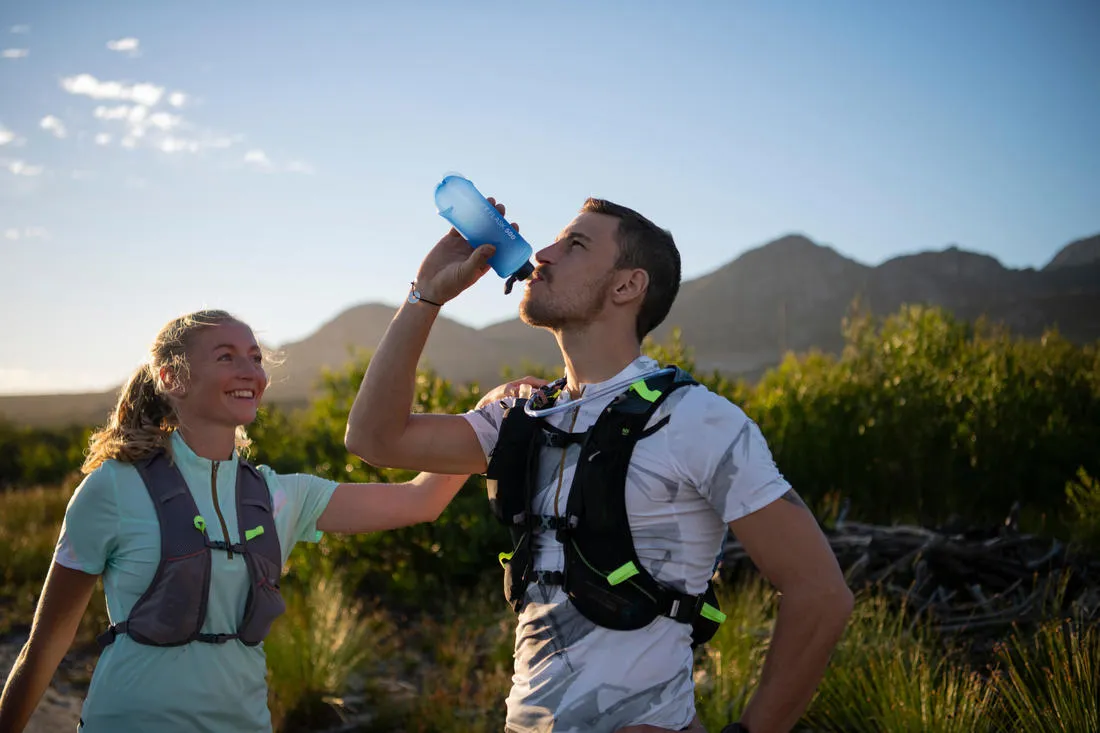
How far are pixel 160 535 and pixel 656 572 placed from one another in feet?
5.31

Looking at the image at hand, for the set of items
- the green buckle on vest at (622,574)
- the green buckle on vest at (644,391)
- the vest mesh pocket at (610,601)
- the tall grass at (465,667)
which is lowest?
the tall grass at (465,667)

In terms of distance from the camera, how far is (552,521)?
2701 millimetres

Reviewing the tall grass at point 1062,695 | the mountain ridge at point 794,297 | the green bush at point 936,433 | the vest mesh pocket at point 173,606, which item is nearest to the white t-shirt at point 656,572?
the vest mesh pocket at point 173,606

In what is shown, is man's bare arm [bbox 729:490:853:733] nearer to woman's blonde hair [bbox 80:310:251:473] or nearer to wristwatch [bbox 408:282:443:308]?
wristwatch [bbox 408:282:443:308]

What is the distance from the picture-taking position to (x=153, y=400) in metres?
3.28

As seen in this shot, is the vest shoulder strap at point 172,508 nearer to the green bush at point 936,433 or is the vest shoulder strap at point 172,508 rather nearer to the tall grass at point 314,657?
the tall grass at point 314,657

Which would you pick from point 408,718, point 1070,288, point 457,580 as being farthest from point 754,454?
point 1070,288

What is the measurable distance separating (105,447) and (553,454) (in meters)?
1.61

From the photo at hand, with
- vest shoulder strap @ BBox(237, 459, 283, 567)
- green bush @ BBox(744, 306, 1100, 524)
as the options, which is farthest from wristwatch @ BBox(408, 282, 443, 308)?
green bush @ BBox(744, 306, 1100, 524)

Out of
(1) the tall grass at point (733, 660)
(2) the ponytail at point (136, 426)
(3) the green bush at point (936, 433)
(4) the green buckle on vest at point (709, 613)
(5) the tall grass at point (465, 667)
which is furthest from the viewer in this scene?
(3) the green bush at point (936, 433)

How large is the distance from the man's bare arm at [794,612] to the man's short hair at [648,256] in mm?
959

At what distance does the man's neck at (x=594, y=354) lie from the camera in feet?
10.0

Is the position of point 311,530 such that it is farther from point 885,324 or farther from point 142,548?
point 885,324

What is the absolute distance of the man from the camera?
7.95 feet
